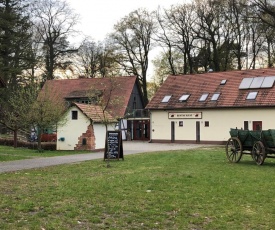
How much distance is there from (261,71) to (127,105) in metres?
15.9

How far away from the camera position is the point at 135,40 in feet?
174

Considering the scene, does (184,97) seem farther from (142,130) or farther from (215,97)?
(142,130)

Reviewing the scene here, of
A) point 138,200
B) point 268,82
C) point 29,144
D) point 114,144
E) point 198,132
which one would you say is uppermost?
point 268,82

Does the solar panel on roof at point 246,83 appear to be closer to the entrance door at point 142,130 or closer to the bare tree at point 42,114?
the entrance door at point 142,130

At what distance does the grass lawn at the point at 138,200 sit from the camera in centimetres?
692

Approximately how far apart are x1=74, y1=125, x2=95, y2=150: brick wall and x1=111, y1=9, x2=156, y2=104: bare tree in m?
26.7

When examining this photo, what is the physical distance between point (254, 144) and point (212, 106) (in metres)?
18.7

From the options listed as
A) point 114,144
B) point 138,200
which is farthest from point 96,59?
point 138,200

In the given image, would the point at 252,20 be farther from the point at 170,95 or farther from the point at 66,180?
the point at 66,180

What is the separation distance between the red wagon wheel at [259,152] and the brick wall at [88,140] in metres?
13.1

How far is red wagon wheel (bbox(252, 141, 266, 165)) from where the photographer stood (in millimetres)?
15794

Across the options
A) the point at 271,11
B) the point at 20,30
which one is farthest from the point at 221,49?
the point at 20,30

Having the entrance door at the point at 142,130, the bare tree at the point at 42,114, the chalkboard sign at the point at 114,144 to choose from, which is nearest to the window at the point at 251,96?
the entrance door at the point at 142,130

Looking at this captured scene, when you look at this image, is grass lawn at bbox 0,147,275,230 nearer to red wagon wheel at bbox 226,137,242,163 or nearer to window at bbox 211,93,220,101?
red wagon wheel at bbox 226,137,242,163
